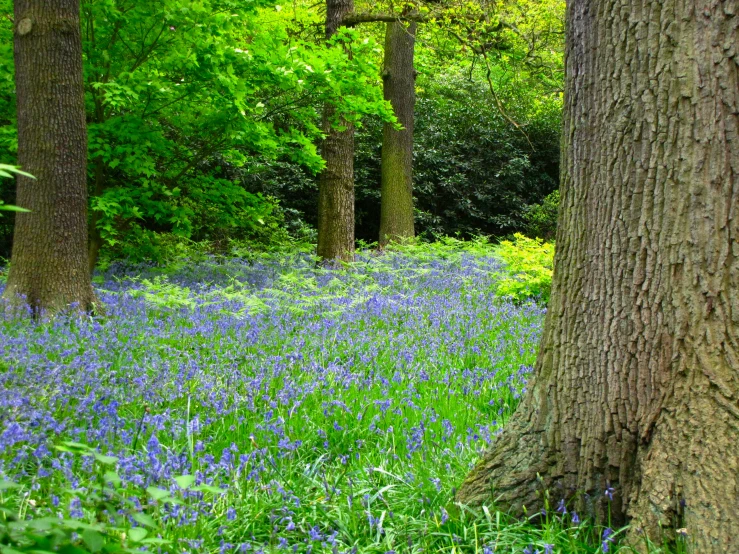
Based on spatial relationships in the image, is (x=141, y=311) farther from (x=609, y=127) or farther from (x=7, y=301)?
(x=609, y=127)

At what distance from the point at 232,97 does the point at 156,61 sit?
1419 millimetres

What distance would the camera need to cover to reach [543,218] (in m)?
19.7

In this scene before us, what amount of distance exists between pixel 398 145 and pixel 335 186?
4.70 meters

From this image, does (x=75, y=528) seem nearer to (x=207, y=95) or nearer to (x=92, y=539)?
(x=92, y=539)

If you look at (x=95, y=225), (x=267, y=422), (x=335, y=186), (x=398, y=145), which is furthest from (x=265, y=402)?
(x=398, y=145)

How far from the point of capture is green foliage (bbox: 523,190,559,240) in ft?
64.8

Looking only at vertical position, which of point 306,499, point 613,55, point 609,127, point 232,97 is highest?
point 232,97

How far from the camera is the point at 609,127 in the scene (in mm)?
2404

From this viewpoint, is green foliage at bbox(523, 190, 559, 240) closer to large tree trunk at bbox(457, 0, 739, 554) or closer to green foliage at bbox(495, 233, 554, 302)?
green foliage at bbox(495, 233, 554, 302)

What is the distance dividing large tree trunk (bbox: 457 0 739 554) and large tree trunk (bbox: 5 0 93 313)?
5.39 m

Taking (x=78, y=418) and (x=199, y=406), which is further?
(x=199, y=406)

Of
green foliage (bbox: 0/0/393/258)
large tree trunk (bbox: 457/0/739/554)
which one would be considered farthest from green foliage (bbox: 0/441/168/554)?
green foliage (bbox: 0/0/393/258)

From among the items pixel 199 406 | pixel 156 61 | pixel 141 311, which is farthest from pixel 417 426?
pixel 156 61

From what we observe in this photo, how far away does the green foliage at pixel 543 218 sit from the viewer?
1975 cm
